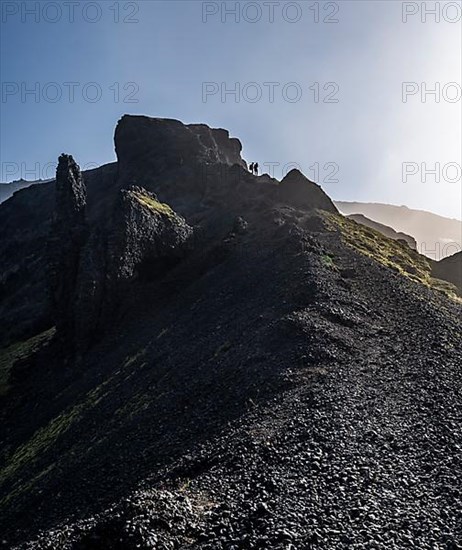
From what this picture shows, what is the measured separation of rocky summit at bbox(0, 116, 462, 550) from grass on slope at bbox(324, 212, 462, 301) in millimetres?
966

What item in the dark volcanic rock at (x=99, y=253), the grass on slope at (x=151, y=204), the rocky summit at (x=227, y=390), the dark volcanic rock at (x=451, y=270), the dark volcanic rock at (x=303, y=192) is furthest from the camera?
the dark volcanic rock at (x=303, y=192)

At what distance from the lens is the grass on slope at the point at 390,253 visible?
79.3m

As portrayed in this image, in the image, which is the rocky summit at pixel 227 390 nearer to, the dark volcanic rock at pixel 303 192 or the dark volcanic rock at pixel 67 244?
the dark volcanic rock at pixel 67 244

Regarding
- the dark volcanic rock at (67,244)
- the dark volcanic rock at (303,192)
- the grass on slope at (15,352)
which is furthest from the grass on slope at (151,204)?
the dark volcanic rock at (303,192)

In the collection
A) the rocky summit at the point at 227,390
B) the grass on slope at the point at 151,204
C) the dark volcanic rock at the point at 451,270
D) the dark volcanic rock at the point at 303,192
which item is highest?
the dark volcanic rock at the point at 303,192

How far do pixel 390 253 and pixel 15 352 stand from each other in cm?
6633

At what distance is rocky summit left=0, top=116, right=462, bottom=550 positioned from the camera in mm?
18656

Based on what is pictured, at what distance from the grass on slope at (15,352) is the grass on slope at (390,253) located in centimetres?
4852

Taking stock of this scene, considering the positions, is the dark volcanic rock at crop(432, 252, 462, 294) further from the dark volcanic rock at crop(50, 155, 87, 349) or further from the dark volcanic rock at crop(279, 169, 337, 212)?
the dark volcanic rock at crop(50, 155, 87, 349)

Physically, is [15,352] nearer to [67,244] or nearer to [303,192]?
[67,244]

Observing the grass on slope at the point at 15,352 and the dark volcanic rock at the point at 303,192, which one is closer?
the grass on slope at the point at 15,352

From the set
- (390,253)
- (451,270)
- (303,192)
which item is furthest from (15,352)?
(451,270)

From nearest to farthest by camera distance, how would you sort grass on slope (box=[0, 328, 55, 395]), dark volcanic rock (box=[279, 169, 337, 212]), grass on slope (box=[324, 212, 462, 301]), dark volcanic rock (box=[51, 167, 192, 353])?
dark volcanic rock (box=[51, 167, 192, 353]) → grass on slope (box=[0, 328, 55, 395]) → grass on slope (box=[324, 212, 462, 301]) → dark volcanic rock (box=[279, 169, 337, 212])

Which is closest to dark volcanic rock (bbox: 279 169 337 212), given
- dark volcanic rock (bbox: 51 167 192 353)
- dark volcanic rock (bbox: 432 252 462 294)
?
dark volcanic rock (bbox: 432 252 462 294)
